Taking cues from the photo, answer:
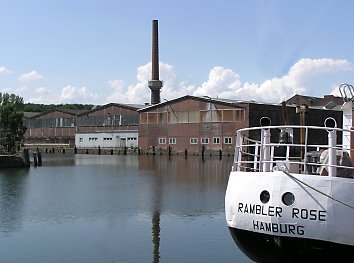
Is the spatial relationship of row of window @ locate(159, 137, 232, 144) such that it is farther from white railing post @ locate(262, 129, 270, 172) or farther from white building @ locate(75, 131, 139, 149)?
white railing post @ locate(262, 129, 270, 172)

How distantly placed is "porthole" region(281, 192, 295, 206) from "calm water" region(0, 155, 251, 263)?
402 centimetres

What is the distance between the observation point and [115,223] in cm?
2041

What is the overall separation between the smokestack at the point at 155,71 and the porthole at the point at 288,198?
82542 mm

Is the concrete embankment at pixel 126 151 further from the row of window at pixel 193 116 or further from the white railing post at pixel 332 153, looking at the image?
the white railing post at pixel 332 153

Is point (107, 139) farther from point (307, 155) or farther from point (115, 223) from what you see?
point (307, 155)

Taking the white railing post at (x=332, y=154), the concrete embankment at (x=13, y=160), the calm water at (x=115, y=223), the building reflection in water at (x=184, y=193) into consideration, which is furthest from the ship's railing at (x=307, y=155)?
the concrete embankment at (x=13, y=160)

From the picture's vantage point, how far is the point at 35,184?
3784cm

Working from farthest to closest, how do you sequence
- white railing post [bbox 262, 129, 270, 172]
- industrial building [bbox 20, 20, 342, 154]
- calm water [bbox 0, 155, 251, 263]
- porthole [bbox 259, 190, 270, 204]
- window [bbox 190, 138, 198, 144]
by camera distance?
1. window [bbox 190, 138, 198, 144]
2. industrial building [bbox 20, 20, 342, 154]
3. calm water [bbox 0, 155, 251, 263]
4. white railing post [bbox 262, 129, 270, 172]
5. porthole [bbox 259, 190, 270, 204]

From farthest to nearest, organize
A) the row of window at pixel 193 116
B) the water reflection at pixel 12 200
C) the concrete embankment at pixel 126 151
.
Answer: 1. the concrete embankment at pixel 126 151
2. the row of window at pixel 193 116
3. the water reflection at pixel 12 200

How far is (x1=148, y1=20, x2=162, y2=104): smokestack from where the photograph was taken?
9131 cm

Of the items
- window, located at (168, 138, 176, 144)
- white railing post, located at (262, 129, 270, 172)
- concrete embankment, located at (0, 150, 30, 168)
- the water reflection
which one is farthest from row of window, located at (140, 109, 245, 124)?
white railing post, located at (262, 129, 270, 172)

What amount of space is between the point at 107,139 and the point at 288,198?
8808 centimetres

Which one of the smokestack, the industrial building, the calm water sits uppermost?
the smokestack

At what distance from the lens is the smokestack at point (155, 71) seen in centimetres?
9131
